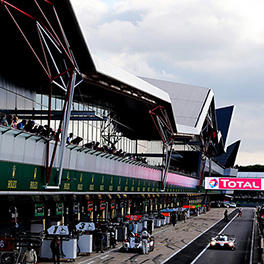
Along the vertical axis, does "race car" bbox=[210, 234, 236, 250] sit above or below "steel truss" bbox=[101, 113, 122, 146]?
below

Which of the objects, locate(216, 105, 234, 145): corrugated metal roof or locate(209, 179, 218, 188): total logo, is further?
locate(216, 105, 234, 145): corrugated metal roof

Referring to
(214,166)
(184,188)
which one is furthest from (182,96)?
(214,166)

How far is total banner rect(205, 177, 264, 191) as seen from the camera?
96125 mm

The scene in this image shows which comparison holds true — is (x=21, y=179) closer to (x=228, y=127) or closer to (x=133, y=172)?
(x=133, y=172)

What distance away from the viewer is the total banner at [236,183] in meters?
96.1

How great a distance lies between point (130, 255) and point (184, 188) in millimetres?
59739

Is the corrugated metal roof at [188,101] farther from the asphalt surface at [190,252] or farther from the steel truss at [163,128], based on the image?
the asphalt surface at [190,252]

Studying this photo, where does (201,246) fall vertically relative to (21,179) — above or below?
below

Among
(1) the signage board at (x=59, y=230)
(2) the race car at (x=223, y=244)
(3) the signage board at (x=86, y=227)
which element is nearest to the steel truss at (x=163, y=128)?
(2) the race car at (x=223, y=244)

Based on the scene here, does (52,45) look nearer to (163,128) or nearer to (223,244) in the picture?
(223,244)

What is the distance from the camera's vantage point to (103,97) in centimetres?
5088

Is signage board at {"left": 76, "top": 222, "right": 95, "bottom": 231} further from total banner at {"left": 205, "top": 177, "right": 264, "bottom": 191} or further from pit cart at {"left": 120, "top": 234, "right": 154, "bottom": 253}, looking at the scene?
total banner at {"left": 205, "top": 177, "right": 264, "bottom": 191}

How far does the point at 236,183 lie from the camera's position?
3851 inches

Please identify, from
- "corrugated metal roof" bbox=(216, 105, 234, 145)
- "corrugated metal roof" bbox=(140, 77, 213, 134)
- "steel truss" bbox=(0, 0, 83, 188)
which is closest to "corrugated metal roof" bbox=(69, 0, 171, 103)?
"steel truss" bbox=(0, 0, 83, 188)
